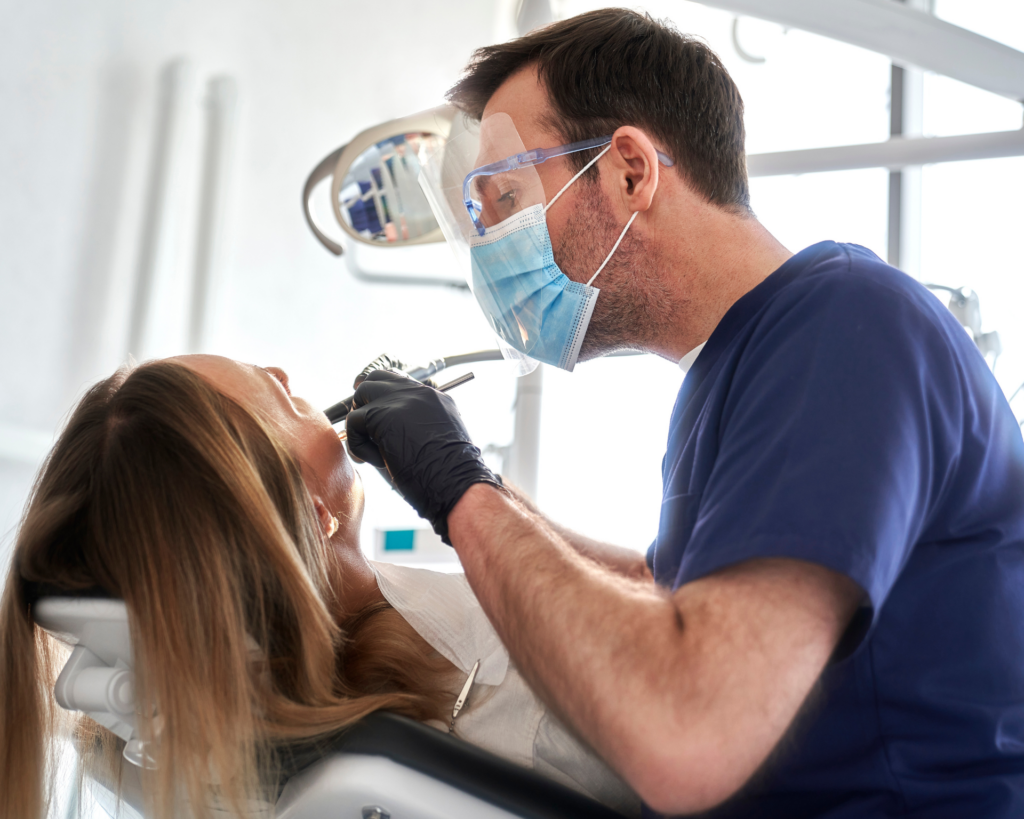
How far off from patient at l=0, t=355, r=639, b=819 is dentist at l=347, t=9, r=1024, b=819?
18 cm

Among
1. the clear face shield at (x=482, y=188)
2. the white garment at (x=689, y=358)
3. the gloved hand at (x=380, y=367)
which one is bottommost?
the gloved hand at (x=380, y=367)

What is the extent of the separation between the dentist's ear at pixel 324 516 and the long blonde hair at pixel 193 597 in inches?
1.6

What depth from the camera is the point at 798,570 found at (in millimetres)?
721

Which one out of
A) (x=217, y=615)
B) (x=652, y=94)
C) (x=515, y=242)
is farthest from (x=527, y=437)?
(x=217, y=615)

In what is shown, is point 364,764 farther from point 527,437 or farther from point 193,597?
point 527,437

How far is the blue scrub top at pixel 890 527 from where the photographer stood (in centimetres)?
74

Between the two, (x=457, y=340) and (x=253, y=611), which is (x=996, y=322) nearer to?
(x=457, y=340)

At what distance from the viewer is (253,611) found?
1.00 m

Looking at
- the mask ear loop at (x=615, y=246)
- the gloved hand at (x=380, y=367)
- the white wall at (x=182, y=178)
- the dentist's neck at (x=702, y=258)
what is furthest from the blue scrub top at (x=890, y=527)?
the white wall at (x=182, y=178)

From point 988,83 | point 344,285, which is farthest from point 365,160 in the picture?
point 988,83

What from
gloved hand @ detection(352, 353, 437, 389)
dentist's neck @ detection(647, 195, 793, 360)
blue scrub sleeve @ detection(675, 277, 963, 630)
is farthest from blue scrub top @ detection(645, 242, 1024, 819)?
gloved hand @ detection(352, 353, 437, 389)

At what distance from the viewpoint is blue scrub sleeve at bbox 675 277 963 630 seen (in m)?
0.72

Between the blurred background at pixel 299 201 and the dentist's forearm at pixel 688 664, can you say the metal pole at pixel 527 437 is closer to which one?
the blurred background at pixel 299 201

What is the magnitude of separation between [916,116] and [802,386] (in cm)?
249
